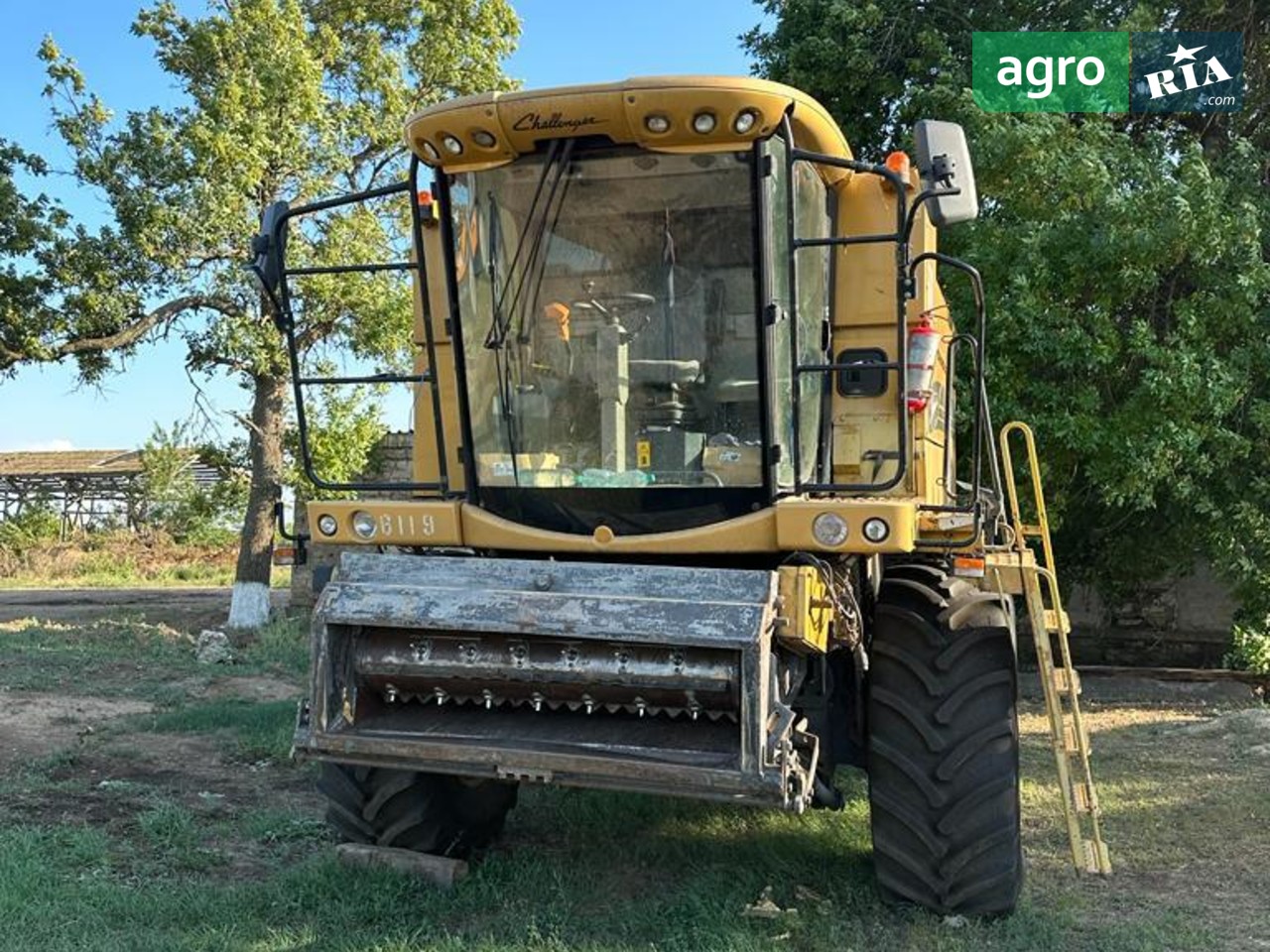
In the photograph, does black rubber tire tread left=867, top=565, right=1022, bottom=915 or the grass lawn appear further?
black rubber tire tread left=867, top=565, right=1022, bottom=915

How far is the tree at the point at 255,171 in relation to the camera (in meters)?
12.6

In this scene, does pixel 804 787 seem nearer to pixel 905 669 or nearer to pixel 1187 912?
pixel 905 669

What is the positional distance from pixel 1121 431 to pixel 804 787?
6.61m

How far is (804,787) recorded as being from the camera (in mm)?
4109

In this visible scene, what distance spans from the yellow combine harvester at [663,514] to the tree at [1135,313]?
5.04 meters

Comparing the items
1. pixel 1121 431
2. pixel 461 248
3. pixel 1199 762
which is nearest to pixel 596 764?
pixel 461 248

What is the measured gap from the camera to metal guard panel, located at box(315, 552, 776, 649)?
4.00 meters

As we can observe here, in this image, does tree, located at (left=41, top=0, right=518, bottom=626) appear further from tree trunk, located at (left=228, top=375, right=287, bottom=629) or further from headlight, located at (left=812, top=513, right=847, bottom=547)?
headlight, located at (left=812, top=513, right=847, bottom=547)

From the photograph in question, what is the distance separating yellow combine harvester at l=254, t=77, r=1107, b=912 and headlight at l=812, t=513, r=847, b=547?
0.01 meters

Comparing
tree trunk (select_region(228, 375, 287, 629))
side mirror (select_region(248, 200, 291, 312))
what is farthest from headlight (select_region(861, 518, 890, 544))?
tree trunk (select_region(228, 375, 287, 629))

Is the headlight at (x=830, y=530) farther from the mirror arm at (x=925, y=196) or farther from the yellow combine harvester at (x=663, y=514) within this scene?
the mirror arm at (x=925, y=196)

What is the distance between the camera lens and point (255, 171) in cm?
1272

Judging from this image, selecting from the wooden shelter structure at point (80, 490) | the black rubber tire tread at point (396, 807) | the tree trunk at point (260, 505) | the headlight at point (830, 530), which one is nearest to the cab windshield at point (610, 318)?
the headlight at point (830, 530)

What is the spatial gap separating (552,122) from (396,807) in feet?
9.38
